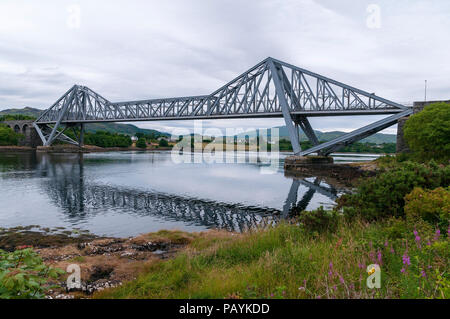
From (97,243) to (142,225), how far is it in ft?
13.1

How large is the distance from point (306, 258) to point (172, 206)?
16.6 meters

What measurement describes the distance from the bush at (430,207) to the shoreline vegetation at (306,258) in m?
0.03

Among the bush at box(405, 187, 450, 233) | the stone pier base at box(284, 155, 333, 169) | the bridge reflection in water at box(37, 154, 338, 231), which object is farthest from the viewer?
the stone pier base at box(284, 155, 333, 169)

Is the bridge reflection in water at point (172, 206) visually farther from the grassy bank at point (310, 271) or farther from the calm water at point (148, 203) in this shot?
the grassy bank at point (310, 271)

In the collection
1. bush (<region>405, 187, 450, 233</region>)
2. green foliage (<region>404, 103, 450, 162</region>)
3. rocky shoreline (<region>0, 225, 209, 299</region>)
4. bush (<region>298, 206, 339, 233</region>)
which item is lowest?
rocky shoreline (<region>0, 225, 209, 299</region>)

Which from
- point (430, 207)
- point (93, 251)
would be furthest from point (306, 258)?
point (93, 251)

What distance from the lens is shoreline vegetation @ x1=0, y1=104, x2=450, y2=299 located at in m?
4.52

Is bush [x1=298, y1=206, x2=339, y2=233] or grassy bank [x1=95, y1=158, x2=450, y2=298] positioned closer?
grassy bank [x1=95, y1=158, x2=450, y2=298]

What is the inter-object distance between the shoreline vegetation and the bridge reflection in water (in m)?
5.07

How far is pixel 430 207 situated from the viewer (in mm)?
7125

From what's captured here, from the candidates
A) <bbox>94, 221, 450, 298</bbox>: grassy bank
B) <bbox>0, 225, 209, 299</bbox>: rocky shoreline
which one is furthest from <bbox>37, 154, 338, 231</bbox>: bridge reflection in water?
<bbox>94, 221, 450, 298</bbox>: grassy bank

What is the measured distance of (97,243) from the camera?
40.7ft

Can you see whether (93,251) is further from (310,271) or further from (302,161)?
(302,161)

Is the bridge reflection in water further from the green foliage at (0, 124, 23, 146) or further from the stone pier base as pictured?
the green foliage at (0, 124, 23, 146)
